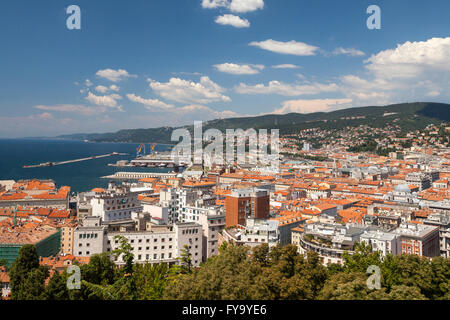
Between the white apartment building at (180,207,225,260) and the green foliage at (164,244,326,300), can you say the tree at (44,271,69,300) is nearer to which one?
the green foliage at (164,244,326,300)

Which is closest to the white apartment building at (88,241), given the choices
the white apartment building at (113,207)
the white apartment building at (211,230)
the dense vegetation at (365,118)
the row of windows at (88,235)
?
the row of windows at (88,235)

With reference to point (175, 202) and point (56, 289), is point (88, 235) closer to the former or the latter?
point (56, 289)

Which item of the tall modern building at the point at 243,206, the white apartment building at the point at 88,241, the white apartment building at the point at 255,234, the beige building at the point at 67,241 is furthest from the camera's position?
the tall modern building at the point at 243,206

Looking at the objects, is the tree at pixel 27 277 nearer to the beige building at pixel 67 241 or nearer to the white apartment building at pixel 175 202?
the beige building at pixel 67 241

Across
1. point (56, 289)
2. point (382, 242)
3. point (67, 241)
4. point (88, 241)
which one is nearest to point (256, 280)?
point (56, 289)

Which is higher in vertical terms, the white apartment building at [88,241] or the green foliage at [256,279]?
the green foliage at [256,279]

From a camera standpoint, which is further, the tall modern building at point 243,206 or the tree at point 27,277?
the tall modern building at point 243,206

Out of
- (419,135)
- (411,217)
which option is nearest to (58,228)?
(411,217)
